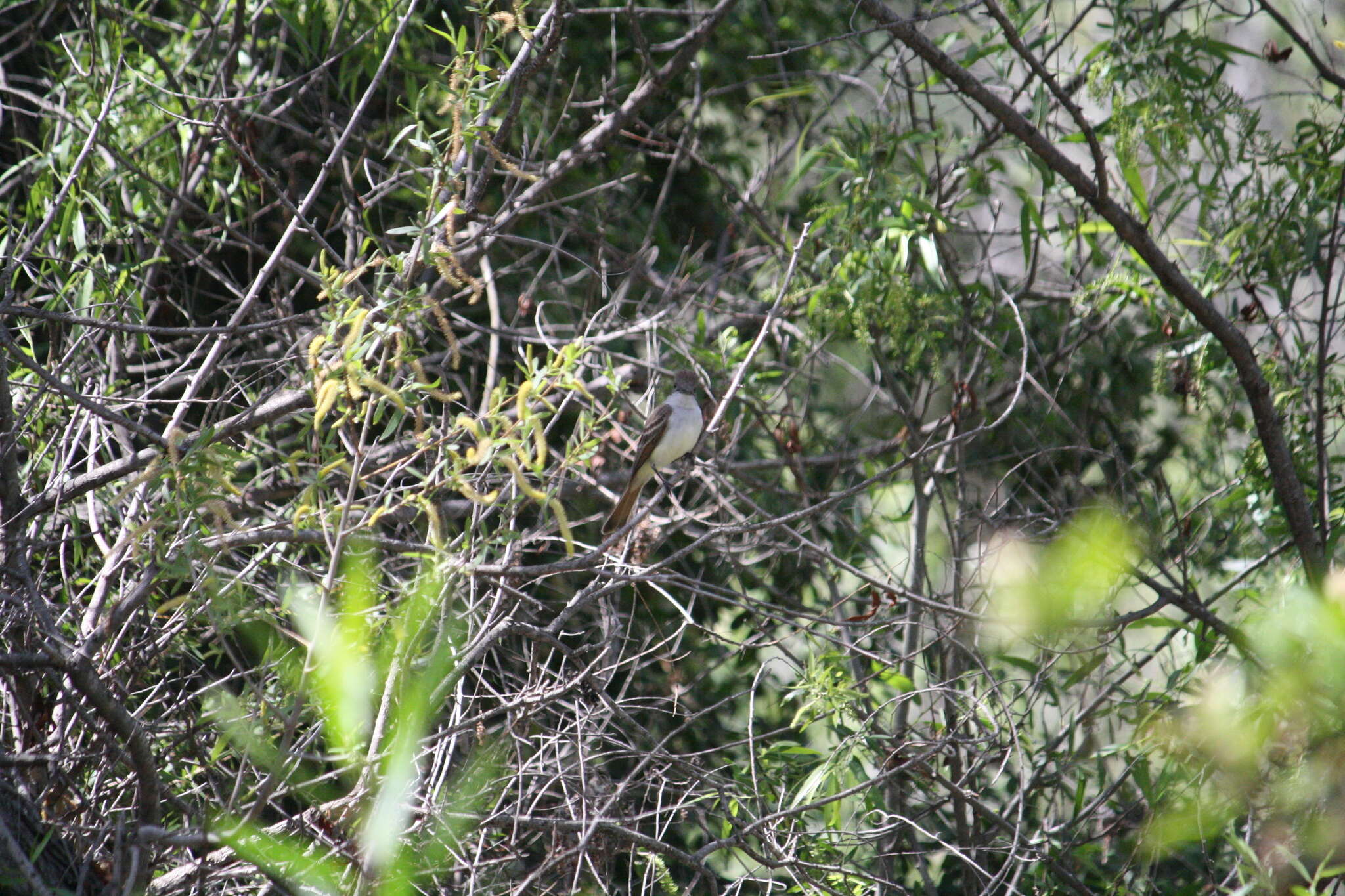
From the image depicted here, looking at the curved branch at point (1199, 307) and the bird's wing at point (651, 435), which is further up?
the curved branch at point (1199, 307)

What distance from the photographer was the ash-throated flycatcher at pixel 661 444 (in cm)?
428

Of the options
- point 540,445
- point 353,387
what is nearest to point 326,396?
point 353,387

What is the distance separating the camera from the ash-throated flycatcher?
4277 millimetres

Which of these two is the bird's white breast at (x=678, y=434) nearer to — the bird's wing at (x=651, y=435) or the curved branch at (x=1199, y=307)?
the bird's wing at (x=651, y=435)

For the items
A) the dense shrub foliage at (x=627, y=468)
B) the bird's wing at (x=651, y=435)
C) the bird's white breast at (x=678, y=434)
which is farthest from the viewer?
the bird's white breast at (x=678, y=434)

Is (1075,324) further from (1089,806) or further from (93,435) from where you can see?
(93,435)

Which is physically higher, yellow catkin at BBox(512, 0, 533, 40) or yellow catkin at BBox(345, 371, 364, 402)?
yellow catkin at BBox(512, 0, 533, 40)

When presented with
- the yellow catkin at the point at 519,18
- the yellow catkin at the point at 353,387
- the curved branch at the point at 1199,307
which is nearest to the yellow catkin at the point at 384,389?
the yellow catkin at the point at 353,387

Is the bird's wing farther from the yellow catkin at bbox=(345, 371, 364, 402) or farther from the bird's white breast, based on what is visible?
the yellow catkin at bbox=(345, 371, 364, 402)

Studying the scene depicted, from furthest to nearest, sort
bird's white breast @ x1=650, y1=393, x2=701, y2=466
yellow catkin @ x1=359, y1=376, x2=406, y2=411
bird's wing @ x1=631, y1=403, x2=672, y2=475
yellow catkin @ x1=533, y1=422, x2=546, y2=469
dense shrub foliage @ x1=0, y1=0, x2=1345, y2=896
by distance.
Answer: bird's white breast @ x1=650, y1=393, x2=701, y2=466 → bird's wing @ x1=631, y1=403, x2=672, y2=475 → dense shrub foliage @ x1=0, y1=0, x2=1345, y2=896 → yellow catkin @ x1=533, y1=422, x2=546, y2=469 → yellow catkin @ x1=359, y1=376, x2=406, y2=411

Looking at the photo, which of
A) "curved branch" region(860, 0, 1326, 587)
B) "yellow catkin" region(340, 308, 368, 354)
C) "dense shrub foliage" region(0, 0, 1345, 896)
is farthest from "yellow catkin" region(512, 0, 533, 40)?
"curved branch" region(860, 0, 1326, 587)

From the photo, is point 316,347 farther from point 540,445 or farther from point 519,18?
point 519,18

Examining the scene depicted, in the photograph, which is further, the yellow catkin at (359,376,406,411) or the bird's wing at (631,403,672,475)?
the bird's wing at (631,403,672,475)

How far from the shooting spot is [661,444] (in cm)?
433
